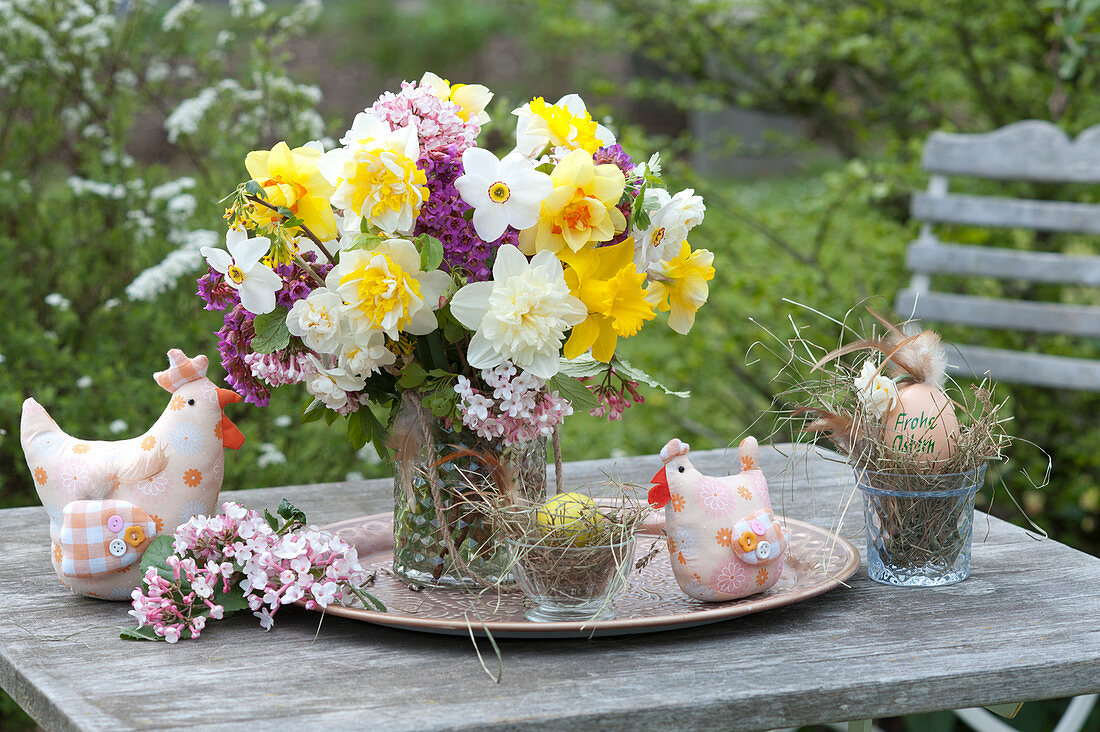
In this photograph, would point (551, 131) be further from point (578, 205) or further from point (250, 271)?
point (250, 271)

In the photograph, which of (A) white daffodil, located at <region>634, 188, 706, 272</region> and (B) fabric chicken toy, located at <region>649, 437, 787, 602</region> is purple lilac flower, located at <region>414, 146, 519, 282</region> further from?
(B) fabric chicken toy, located at <region>649, 437, 787, 602</region>

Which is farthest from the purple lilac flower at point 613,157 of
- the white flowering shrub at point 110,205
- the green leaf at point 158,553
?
the white flowering shrub at point 110,205

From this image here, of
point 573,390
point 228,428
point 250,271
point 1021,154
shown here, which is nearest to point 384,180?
point 250,271

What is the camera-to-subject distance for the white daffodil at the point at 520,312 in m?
1.05

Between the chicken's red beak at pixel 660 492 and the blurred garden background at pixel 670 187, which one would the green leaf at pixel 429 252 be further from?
the blurred garden background at pixel 670 187

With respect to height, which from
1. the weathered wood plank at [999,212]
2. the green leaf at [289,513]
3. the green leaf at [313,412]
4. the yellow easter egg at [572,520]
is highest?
the weathered wood plank at [999,212]

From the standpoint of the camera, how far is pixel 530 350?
1.07 meters

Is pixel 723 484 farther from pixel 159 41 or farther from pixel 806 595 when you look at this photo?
pixel 159 41

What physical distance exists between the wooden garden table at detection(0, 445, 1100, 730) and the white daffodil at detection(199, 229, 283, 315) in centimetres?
33

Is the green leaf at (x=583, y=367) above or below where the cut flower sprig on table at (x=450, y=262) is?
below

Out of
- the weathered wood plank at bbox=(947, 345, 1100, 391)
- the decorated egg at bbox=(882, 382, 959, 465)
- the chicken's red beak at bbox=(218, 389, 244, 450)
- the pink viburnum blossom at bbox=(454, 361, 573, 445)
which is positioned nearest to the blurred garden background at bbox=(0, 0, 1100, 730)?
the weathered wood plank at bbox=(947, 345, 1100, 391)

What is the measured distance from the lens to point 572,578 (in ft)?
3.64

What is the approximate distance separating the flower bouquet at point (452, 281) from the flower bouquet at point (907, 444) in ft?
0.69

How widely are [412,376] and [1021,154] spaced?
7.27 feet
